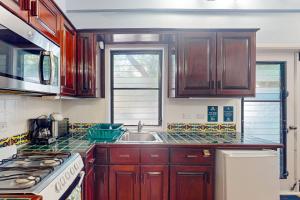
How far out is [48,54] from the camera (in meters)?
1.52

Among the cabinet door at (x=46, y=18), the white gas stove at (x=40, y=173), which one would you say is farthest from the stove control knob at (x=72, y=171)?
the cabinet door at (x=46, y=18)

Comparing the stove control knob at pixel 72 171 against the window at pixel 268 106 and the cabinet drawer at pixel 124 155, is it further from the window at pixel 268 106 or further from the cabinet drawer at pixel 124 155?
the window at pixel 268 106

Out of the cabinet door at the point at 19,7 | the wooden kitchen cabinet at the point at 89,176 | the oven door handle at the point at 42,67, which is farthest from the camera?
the wooden kitchen cabinet at the point at 89,176

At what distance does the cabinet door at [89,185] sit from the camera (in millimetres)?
1969

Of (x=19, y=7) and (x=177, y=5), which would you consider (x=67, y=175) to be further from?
(x=177, y=5)

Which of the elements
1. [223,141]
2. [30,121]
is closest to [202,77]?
[223,141]

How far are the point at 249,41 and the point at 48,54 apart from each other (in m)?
2.21

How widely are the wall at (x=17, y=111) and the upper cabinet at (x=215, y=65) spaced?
155cm

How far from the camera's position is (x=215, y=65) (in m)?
2.65

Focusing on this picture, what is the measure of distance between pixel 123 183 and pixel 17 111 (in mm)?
1219

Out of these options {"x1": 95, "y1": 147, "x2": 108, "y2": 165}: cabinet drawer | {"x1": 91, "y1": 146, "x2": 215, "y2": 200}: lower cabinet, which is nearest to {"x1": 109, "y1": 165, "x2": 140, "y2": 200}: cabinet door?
{"x1": 91, "y1": 146, "x2": 215, "y2": 200}: lower cabinet

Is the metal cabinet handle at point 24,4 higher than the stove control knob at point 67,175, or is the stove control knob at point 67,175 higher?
the metal cabinet handle at point 24,4

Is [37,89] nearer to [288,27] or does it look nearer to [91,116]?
[91,116]

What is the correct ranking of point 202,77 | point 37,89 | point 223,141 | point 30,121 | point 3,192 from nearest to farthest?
point 3,192, point 37,89, point 30,121, point 223,141, point 202,77
